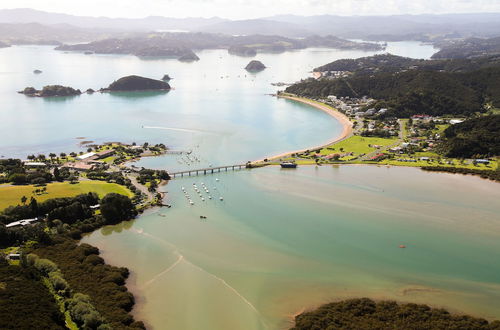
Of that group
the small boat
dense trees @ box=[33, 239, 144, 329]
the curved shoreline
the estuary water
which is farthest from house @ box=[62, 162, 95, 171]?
the small boat

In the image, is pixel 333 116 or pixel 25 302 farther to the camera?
pixel 333 116

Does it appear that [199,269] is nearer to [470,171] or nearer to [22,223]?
[22,223]

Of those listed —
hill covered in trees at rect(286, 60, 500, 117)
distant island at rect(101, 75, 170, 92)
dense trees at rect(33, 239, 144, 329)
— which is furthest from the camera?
distant island at rect(101, 75, 170, 92)

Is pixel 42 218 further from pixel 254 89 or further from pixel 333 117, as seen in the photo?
pixel 254 89

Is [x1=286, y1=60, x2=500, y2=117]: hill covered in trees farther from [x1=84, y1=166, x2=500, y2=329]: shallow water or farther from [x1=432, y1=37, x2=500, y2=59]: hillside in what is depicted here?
[x1=432, y1=37, x2=500, y2=59]: hillside

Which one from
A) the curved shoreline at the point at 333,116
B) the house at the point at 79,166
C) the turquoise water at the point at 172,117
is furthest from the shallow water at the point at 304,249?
the turquoise water at the point at 172,117

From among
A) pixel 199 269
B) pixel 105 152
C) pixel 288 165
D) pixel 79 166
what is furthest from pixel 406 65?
pixel 199 269
